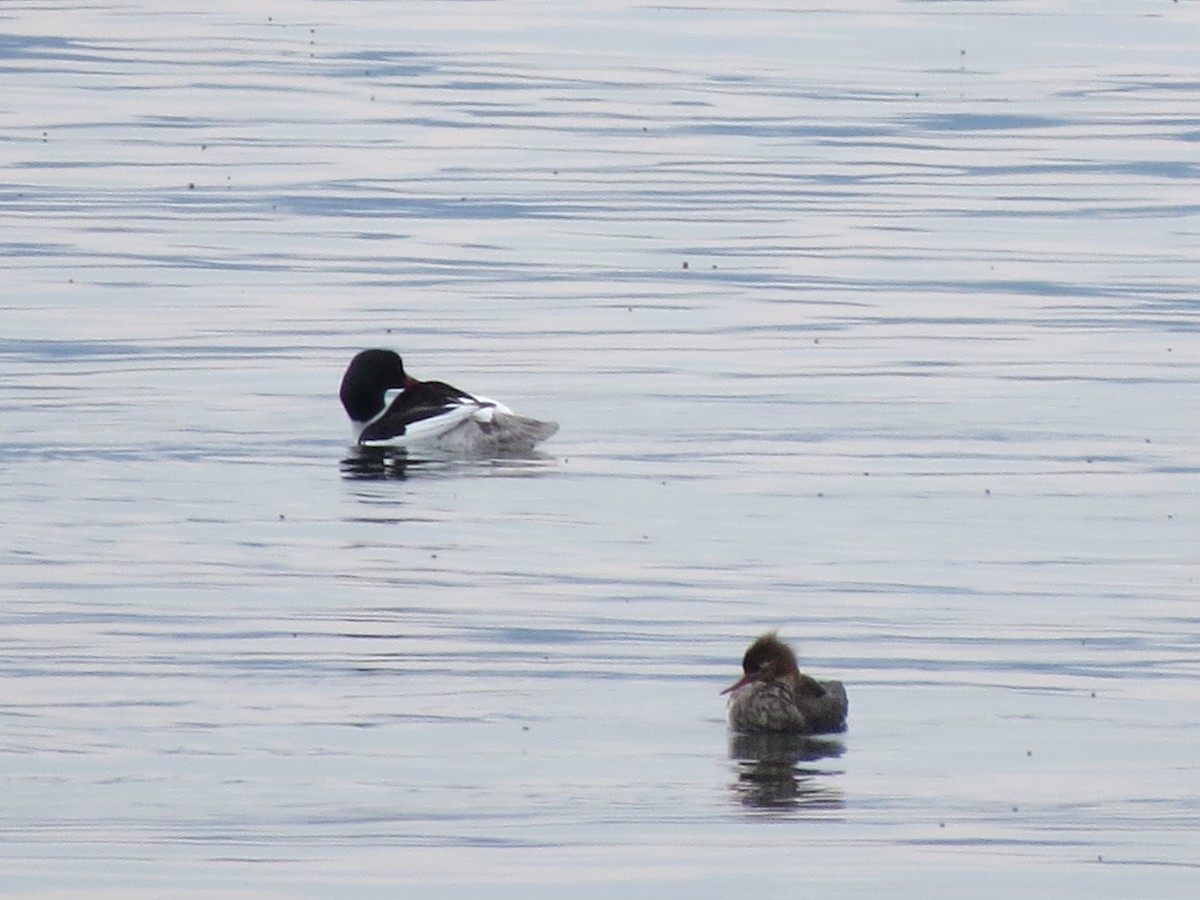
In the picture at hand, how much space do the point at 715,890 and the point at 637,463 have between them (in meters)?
6.33

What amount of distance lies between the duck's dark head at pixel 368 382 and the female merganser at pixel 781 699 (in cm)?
581

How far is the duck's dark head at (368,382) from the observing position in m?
16.0

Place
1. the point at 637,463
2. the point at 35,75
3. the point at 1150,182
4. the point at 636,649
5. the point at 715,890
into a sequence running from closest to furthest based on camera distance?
1. the point at 715,890
2. the point at 636,649
3. the point at 637,463
4. the point at 1150,182
5. the point at 35,75

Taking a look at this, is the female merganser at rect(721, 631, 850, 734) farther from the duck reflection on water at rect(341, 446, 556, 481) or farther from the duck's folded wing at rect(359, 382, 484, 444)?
the duck's folded wing at rect(359, 382, 484, 444)

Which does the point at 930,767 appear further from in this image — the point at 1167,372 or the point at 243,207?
the point at 243,207

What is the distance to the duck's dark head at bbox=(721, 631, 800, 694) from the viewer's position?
1019 cm

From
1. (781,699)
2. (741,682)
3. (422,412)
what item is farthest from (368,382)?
(781,699)

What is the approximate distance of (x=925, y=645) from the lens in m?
11.3

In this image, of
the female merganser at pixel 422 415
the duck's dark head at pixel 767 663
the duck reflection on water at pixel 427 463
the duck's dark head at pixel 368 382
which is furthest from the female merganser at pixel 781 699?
the duck's dark head at pixel 368 382

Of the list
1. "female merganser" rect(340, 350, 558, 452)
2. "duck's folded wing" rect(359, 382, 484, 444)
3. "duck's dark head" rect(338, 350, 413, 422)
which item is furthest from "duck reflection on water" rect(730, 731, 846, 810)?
"duck's dark head" rect(338, 350, 413, 422)

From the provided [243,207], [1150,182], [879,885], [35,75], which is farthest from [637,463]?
[35,75]

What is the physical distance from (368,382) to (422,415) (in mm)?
350

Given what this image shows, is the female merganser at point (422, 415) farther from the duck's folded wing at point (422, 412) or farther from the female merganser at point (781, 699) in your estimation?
the female merganser at point (781, 699)

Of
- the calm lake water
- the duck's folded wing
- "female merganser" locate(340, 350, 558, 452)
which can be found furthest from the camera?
the duck's folded wing
